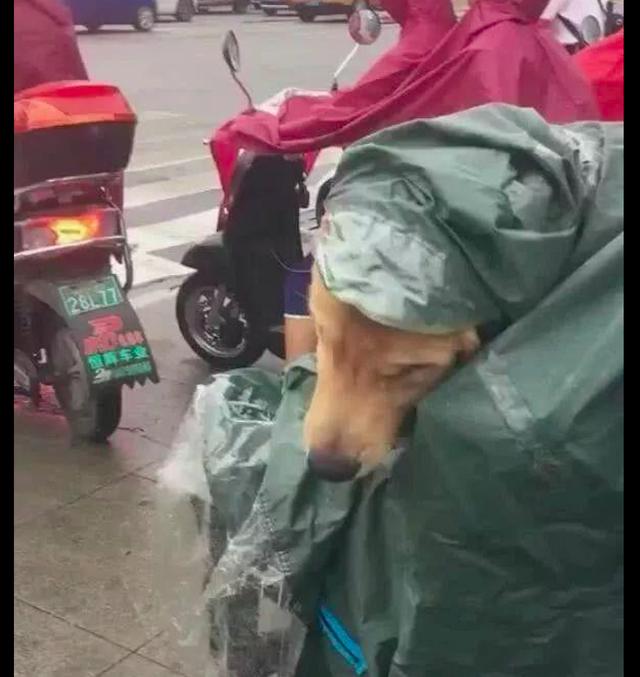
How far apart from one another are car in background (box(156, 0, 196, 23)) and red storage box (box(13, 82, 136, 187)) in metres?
21.6

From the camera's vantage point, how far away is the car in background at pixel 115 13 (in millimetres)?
19359

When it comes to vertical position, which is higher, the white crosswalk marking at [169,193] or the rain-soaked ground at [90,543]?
the rain-soaked ground at [90,543]

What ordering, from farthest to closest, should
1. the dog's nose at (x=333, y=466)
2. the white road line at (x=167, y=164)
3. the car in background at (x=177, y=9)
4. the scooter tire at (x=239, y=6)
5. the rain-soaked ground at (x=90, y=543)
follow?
the scooter tire at (x=239, y=6)
the car in background at (x=177, y=9)
the white road line at (x=167, y=164)
the rain-soaked ground at (x=90, y=543)
the dog's nose at (x=333, y=466)

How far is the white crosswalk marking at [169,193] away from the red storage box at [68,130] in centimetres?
198

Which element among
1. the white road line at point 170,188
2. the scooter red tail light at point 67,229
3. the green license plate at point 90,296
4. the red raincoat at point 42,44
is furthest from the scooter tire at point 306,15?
the green license plate at point 90,296

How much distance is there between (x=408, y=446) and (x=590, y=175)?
49cm

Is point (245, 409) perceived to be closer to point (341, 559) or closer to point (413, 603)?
point (341, 559)

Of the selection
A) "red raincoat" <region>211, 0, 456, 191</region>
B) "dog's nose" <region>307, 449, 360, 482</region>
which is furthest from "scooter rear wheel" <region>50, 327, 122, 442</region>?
"dog's nose" <region>307, 449, 360, 482</region>

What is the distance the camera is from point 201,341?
505 centimetres

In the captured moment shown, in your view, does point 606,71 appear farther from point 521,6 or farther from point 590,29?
point 590,29

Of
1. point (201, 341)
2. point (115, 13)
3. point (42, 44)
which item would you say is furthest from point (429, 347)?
point (115, 13)

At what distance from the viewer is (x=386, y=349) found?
1604mm

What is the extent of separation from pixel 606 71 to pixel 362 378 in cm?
247

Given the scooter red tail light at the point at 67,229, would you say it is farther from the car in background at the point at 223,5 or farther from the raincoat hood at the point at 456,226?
the car in background at the point at 223,5
